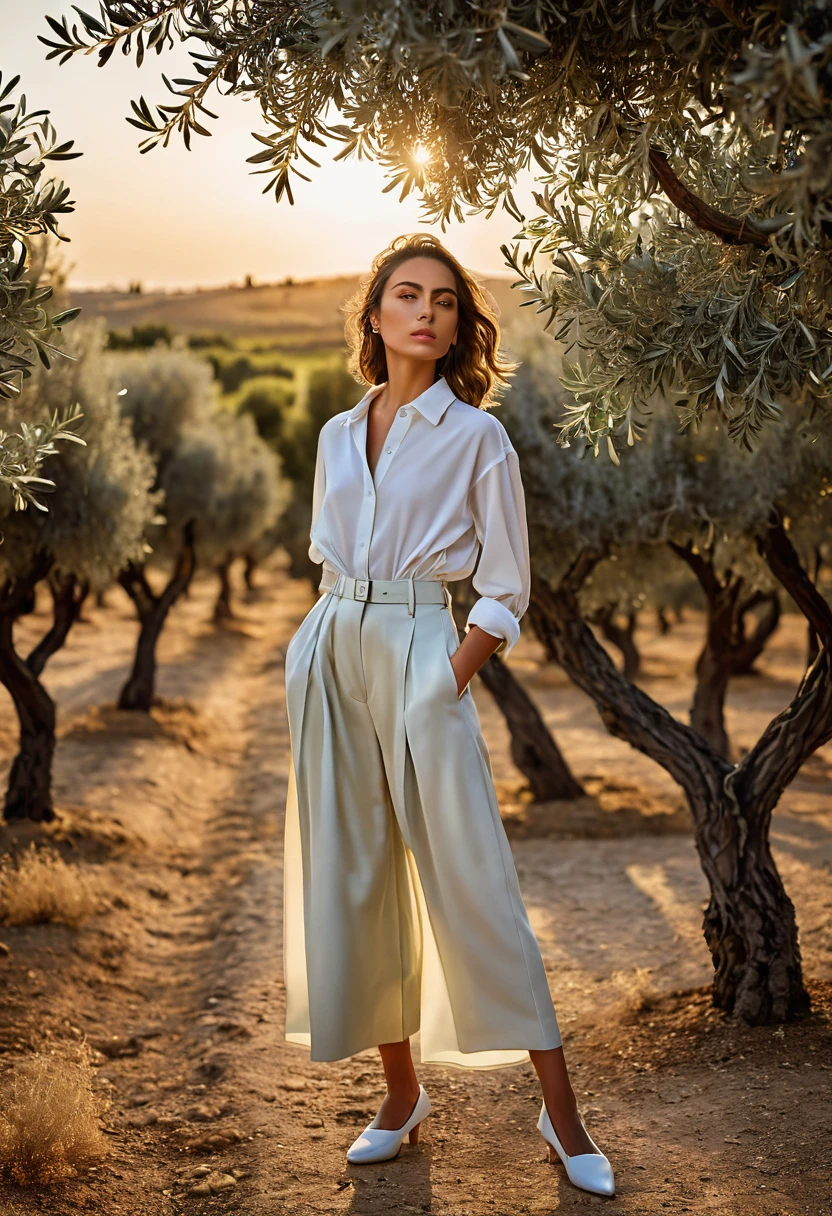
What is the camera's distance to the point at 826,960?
19.0 ft

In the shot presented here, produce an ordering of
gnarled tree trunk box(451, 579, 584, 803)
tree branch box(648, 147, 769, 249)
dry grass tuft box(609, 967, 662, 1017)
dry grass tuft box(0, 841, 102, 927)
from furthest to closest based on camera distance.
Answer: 1. gnarled tree trunk box(451, 579, 584, 803)
2. dry grass tuft box(0, 841, 102, 927)
3. dry grass tuft box(609, 967, 662, 1017)
4. tree branch box(648, 147, 769, 249)

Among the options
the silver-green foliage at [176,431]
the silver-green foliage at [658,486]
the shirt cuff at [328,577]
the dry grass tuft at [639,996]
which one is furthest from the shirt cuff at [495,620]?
the silver-green foliage at [176,431]

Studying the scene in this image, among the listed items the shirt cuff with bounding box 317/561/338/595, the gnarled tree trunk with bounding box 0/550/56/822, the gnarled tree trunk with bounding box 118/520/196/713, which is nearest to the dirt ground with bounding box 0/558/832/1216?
the gnarled tree trunk with bounding box 0/550/56/822

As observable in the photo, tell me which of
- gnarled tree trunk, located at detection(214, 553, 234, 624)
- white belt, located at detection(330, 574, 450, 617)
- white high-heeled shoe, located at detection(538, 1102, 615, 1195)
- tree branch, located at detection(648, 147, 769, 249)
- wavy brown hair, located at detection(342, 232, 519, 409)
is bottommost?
gnarled tree trunk, located at detection(214, 553, 234, 624)

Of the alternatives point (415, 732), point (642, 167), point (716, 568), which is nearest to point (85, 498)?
point (716, 568)

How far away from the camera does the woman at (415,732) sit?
3.24 m

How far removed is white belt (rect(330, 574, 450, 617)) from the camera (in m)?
3.31

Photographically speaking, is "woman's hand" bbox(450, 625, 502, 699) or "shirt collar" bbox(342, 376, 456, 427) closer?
"woman's hand" bbox(450, 625, 502, 699)

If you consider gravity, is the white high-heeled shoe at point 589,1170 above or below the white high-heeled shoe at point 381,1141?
above

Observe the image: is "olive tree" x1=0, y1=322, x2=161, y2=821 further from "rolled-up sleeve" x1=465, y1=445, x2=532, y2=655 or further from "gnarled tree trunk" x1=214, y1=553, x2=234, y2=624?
"gnarled tree trunk" x1=214, y1=553, x2=234, y2=624

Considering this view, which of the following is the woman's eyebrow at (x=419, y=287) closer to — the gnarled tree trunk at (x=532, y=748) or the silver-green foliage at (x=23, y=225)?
the silver-green foliage at (x=23, y=225)

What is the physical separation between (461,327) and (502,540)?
0.77 m

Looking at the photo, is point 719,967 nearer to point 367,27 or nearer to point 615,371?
point 615,371

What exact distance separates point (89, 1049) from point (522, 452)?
6.91 metres
